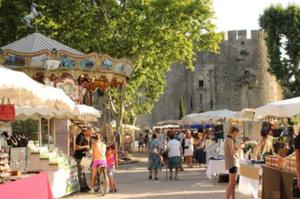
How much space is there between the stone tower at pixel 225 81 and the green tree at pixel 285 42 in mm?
27074

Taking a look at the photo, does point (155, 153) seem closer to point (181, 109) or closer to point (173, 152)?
point (173, 152)

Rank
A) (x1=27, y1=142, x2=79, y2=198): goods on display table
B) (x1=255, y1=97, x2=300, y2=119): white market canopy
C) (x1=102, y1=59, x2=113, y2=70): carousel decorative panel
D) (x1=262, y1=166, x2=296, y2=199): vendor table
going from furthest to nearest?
1. (x1=102, y1=59, x2=113, y2=70): carousel decorative panel
2. (x1=255, y1=97, x2=300, y2=119): white market canopy
3. (x1=27, y1=142, x2=79, y2=198): goods on display table
4. (x1=262, y1=166, x2=296, y2=199): vendor table

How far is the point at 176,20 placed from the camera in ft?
111

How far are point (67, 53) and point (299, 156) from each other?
14.8 meters

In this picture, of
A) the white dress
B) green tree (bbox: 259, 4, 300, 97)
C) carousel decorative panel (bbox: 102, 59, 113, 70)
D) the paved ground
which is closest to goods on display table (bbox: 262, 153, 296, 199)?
the paved ground

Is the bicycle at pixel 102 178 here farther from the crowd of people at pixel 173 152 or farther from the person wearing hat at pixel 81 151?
the crowd of people at pixel 173 152

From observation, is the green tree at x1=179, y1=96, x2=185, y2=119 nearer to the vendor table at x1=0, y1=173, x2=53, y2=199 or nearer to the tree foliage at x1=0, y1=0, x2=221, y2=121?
the tree foliage at x1=0, y1=0, x2=221, y2=121

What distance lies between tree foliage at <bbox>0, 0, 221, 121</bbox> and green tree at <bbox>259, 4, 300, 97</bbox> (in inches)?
504

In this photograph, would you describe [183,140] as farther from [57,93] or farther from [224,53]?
[224,53]

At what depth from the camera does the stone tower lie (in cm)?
7575

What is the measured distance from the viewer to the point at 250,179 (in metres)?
14.4

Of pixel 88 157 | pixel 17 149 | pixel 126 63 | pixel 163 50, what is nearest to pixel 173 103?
pixel 163 50

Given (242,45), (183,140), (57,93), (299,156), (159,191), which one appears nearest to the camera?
(299,156)

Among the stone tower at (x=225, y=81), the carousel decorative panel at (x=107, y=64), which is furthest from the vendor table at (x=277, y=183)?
the stone tower at (x=225, y=81)
